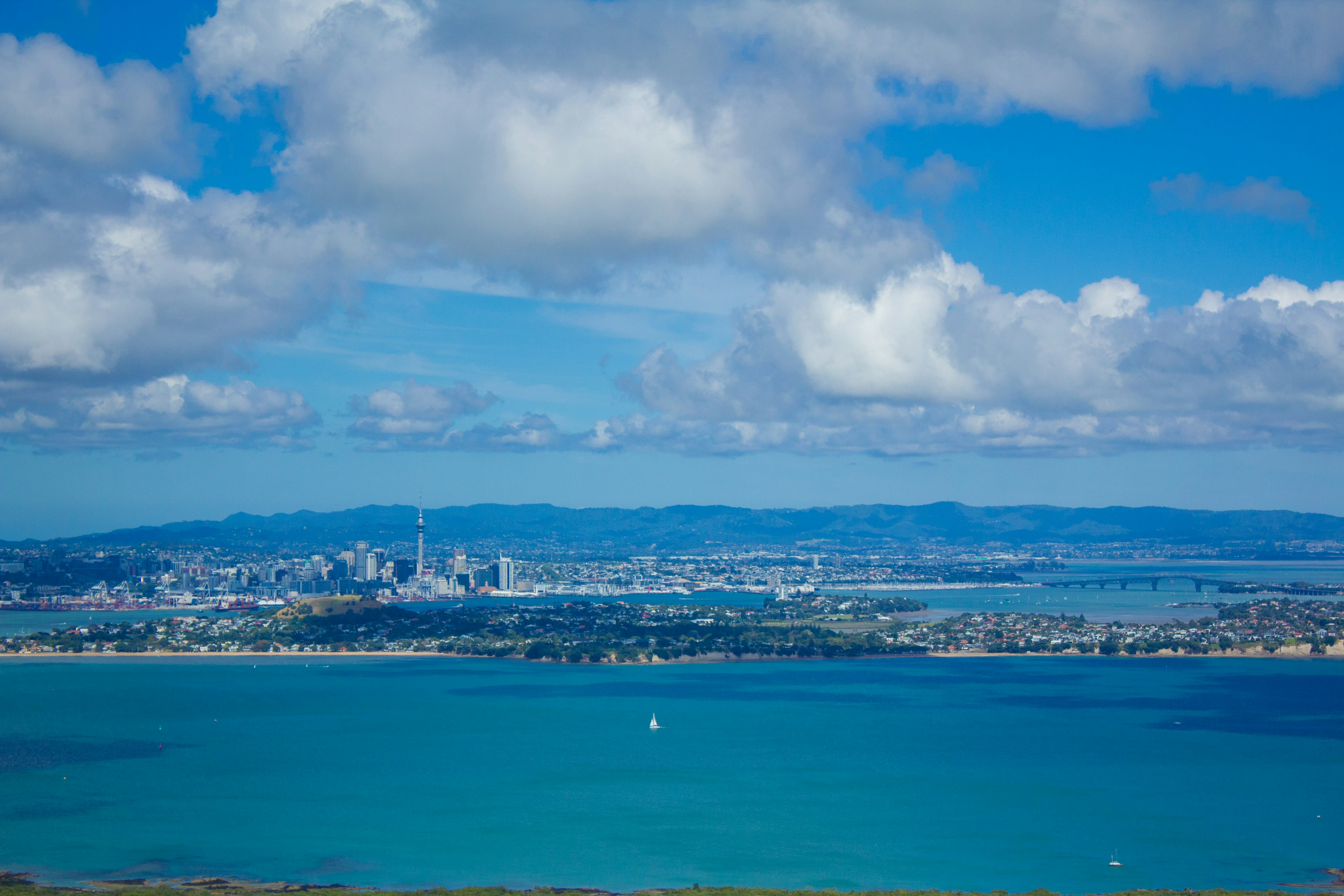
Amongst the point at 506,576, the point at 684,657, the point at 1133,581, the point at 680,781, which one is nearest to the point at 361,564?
the point at 506,576

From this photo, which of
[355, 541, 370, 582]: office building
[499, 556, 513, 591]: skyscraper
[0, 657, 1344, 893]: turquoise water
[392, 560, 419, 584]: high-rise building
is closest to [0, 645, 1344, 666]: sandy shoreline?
[0, 657, 1344, 893]: turquoise water

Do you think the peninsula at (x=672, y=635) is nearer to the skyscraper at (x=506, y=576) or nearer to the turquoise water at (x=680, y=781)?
the turquoise water at (x=680, y=781)

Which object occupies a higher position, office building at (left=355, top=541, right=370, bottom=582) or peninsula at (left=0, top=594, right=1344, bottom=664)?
office building at (left=355, top=541, right=370, bottom=582)

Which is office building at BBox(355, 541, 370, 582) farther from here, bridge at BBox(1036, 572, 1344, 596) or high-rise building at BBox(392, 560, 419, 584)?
bridge at BBox(1036, 572, 1344, 596)

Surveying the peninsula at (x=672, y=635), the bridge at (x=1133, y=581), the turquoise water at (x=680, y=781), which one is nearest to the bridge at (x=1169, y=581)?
the bridge at (x=1133, y=581)

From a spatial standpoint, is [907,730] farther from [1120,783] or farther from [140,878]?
[140,878]
